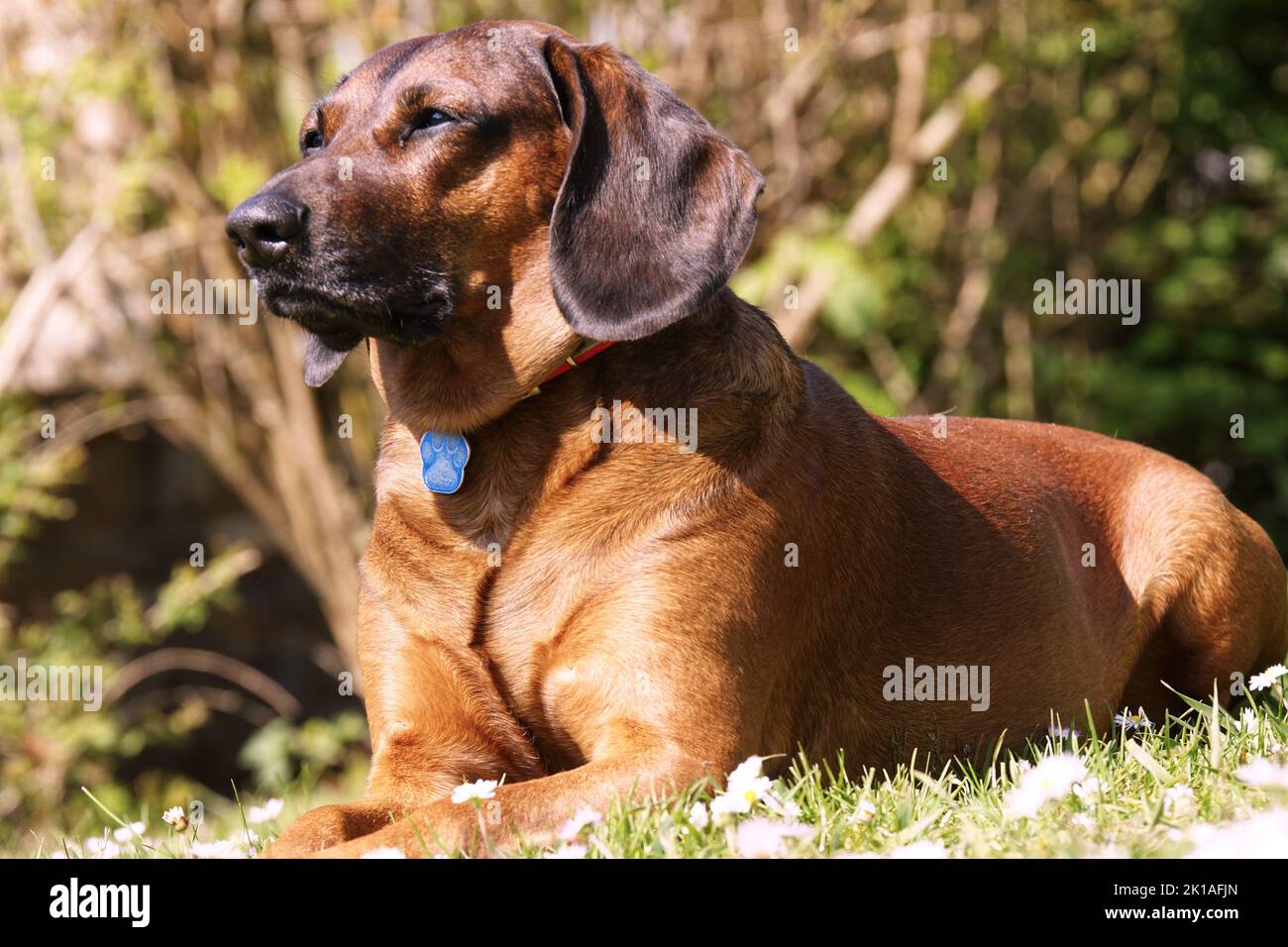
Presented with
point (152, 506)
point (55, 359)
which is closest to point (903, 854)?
point (55, 359)

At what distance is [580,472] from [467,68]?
99 centimetres

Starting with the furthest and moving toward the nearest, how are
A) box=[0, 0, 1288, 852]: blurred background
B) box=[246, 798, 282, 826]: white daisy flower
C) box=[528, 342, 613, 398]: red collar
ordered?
1. box=[0, 0, 1288, 852]: blurred background
2. box=[246, 798, 282, 826]: white daisy flower
3. box=[528, 342, 613, 398]: red collar

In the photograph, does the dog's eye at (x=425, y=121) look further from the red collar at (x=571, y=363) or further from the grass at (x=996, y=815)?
A: the grass at (x=996, y=815)

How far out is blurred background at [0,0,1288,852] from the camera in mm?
6824

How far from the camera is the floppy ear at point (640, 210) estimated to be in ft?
10.1

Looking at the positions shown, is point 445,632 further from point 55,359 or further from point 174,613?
point 55,359

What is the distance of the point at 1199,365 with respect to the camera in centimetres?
891

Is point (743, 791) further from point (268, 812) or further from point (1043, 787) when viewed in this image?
point (268, 812)

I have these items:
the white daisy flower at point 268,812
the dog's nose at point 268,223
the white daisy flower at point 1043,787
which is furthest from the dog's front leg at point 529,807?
the dog's nose at point 268,223

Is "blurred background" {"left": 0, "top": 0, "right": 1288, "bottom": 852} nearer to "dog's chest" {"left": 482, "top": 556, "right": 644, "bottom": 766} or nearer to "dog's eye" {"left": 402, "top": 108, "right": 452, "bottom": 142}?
"dog's eye" {"left": 402, "top": 108, "right": 452, "bottom": 142}

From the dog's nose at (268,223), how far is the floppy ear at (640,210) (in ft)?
1.83

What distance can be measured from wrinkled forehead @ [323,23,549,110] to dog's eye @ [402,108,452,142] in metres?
0.05

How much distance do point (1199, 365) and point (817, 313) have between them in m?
3.03

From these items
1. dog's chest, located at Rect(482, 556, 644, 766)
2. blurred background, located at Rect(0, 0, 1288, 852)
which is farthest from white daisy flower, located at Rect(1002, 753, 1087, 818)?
blurred background, located at Rect(0, 0, 1288, 852)
